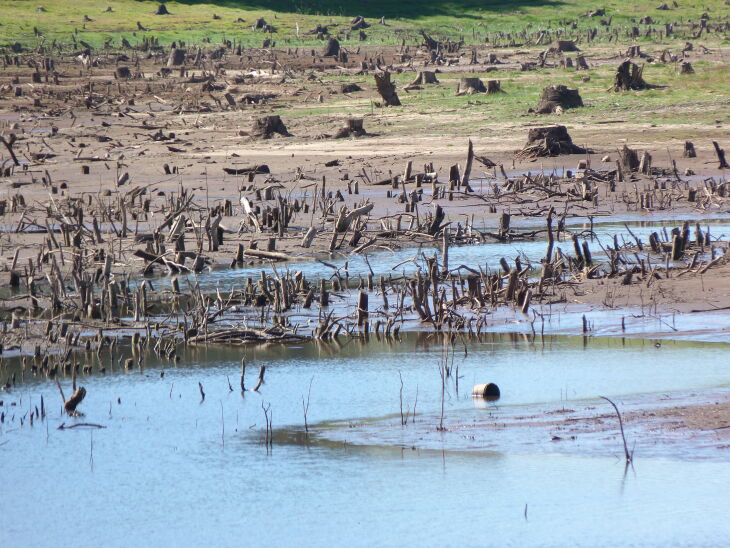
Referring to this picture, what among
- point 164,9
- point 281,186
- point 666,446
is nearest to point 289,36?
point 164,9

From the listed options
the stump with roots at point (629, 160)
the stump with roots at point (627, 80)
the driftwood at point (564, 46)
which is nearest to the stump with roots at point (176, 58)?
the driftwood at point (564, 46)

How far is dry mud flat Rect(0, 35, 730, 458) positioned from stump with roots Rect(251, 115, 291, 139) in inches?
1.3

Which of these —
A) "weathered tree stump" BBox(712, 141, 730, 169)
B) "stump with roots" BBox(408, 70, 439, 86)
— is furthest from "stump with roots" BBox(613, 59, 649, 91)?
"weathered tree stump" BBox(712, 141, 730, 169)

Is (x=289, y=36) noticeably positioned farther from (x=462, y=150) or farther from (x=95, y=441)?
(x=95, y=441)

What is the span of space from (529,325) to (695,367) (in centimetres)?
180

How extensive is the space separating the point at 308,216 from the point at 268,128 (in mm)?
8812

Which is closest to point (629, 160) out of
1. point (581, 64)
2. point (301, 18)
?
point (581, 64)

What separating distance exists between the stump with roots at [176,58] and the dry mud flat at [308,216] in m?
6.86

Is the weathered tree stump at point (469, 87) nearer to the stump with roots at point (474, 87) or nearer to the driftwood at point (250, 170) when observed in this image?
the stump with roots at point (474, 87)

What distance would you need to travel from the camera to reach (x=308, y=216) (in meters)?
16.1

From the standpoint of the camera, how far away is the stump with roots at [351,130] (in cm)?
2422

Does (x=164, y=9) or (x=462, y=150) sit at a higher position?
(x=164, y=9)

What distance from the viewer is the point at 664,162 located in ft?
67.2

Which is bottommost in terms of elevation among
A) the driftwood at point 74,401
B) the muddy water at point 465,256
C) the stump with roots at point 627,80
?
the driftwood at point 74,401
